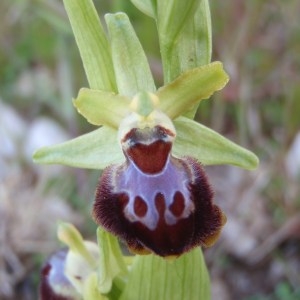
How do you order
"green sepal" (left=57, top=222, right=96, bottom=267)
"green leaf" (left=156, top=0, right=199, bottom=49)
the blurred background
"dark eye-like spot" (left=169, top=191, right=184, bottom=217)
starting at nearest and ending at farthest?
"dark eye-like spot" (left=169, top=191, right=184, bottom=217) → "green leaf" (left=156, top=0, right=199, bottom=49) → "green sepal" (left=57, top=222, right=96, bottom=267) → the blurred background

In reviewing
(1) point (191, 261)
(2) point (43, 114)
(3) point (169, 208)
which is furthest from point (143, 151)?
(2) point (43, 114)

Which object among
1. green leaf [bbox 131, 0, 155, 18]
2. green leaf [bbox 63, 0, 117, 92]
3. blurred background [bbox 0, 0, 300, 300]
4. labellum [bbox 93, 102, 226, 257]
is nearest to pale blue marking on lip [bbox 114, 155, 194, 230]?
labellum [bbox 93, 102, 226, 257]

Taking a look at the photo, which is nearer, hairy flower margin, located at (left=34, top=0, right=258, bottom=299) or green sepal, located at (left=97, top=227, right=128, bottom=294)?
hairy flower margin, located at (left=34, top=0, right=258, bottom=299)

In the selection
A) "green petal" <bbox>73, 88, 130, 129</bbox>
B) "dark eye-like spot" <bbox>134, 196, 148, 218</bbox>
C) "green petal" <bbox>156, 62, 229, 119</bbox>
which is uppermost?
"green petal" <bbox>156, 62, 229, 119</bbox>

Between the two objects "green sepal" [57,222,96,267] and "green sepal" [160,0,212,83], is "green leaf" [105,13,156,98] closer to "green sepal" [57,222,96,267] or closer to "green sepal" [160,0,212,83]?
"green sepal" [160,0,212,83]

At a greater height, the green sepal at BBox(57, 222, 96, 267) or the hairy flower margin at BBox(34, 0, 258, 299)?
the hairy flower margin at BBox(34, 0, 258, 299)

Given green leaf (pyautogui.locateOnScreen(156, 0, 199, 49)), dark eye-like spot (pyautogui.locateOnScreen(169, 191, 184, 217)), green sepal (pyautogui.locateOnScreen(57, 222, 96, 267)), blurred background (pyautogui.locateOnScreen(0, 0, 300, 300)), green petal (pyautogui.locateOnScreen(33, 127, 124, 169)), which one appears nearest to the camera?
dark eye-like spot (pyautogui.locateOnScreen(169, 191, 184, 217))
